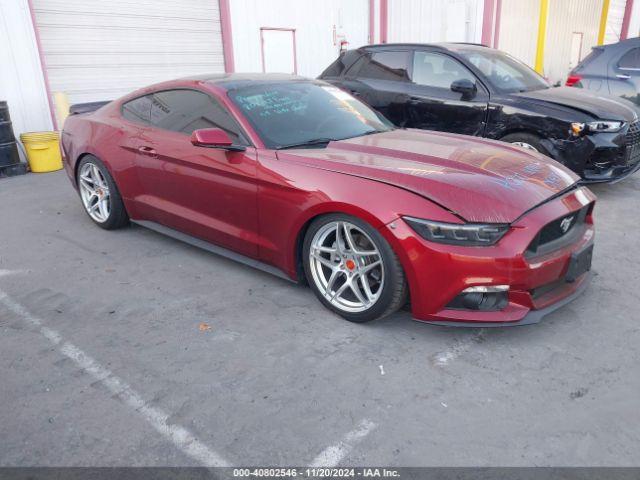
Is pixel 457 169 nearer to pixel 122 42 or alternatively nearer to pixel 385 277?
pixel 385 277

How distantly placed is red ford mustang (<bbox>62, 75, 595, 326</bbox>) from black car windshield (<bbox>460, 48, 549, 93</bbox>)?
237cm

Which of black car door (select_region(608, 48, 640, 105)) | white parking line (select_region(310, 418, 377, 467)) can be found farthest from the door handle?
black car door (select_region(608, 48, 640, 105))

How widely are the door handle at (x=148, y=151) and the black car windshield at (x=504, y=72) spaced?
12.7ft

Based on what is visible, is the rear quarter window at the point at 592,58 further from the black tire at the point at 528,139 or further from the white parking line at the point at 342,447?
the white parking line at the point at 342,447

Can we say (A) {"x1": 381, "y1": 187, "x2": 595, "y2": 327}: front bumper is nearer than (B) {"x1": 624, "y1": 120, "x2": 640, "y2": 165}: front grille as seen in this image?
Yes

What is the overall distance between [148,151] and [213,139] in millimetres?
1014

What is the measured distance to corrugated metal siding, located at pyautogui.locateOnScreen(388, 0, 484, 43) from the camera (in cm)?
1354

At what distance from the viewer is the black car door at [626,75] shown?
25.4ft

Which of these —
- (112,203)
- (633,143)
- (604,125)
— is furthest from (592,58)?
(112,203)

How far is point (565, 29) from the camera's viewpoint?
19.4m

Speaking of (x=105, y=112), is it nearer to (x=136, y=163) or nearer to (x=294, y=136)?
(x=136, y=163)

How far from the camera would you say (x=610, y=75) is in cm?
797

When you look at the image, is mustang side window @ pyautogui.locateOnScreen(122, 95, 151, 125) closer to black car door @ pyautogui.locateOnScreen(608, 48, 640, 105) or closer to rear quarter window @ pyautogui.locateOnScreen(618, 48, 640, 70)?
black car door @ pyautogui.locateOnScreen(608, 48, 640, 105)

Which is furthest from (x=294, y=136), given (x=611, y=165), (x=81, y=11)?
(x=81, y=11)
